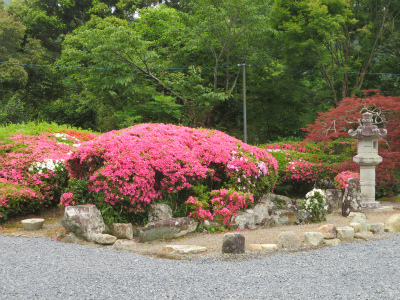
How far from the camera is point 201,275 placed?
4043 mm

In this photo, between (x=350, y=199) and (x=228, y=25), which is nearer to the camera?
(x=350, y=199)

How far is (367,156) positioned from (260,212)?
3174 millimetres

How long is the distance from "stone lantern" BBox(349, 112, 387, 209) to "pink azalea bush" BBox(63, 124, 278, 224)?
2510mm

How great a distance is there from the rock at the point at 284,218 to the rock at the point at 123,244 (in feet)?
9.44

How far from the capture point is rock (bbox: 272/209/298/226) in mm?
7219

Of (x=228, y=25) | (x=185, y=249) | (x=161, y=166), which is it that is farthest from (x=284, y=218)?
(x=228, y=25)

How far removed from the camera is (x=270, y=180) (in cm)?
807

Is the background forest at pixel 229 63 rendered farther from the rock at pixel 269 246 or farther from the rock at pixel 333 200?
the rock at pixel 269 246

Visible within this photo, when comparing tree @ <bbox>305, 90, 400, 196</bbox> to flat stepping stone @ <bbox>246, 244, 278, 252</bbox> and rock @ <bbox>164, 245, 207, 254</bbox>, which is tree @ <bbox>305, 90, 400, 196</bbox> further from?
rock @ <bbox>164, 245, 207, 254</bbox>

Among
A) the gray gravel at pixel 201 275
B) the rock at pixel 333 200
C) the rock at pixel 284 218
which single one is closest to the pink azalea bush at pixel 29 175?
the gray gravel at pixel 201 275

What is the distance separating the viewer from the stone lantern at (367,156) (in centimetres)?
882

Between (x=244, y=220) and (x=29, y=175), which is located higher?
(x=29, y=175)

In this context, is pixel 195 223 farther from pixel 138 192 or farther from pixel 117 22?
pixel 117 22

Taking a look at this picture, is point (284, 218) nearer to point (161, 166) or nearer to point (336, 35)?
point (161, 166)
